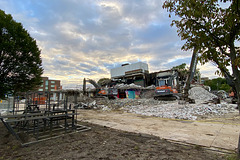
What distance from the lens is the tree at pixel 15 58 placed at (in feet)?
24.1

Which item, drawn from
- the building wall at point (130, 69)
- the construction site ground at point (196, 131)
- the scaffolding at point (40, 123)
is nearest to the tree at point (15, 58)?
the scaffolding at point (40, 123)

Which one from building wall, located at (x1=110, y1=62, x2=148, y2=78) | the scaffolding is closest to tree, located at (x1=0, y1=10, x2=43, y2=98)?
the scaffolding

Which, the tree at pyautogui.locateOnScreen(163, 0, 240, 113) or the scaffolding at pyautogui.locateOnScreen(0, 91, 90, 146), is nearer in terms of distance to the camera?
the tree at pyautogui.locateOnScreen(163, 0, 240, 113)

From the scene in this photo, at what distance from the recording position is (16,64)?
25.3ft

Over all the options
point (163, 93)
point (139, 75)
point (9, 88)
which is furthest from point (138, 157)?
point (139, 75)

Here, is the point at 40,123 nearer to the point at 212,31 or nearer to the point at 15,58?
the point at 15,58

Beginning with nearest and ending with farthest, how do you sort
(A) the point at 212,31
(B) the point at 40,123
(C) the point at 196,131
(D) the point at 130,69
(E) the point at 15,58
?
(A) the point at 212,31, (C) the point at 196,131, (B) the point at 40,123, (E) the point at 15,58, (D) the point at 130,69

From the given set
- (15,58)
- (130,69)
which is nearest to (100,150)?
(15,58)

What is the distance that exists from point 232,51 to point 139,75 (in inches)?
1562

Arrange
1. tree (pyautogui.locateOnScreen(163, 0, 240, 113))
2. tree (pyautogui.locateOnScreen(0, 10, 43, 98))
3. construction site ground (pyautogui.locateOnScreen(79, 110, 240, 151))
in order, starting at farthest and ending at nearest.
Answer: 1. tree (pyautogui.locateOnScreen(0, 10, 43, 98))
2. construction site ground (pyautogui.locateOnScreen(79, 110, 240, 151))
3. tree (pyautogui.locateOnScreen(163, 0, 240, 113))

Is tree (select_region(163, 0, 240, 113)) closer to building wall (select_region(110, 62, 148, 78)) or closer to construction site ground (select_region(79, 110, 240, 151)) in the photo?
construction site ground (select_region(79, 110, 240, 151))

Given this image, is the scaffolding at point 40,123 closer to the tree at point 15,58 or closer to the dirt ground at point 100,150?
the dirt ground at point 100,150

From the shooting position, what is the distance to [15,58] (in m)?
7.70

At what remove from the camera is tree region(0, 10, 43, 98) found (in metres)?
7.34
